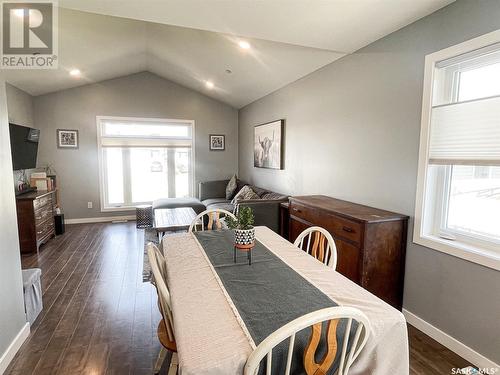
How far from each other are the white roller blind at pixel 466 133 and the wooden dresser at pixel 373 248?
62 centimetres

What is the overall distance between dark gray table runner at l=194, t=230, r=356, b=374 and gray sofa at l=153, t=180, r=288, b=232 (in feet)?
6.43

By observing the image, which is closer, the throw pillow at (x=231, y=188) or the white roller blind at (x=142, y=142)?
the white roller blind at (x=142, y=142)

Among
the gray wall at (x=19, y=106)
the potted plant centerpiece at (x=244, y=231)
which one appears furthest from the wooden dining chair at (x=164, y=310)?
the gray wall at (x=19, y=106)

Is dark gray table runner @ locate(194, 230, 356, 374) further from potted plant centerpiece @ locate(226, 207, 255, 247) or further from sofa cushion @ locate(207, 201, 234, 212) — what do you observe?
sofa cushion @ locate(207, 201, 234, 212)

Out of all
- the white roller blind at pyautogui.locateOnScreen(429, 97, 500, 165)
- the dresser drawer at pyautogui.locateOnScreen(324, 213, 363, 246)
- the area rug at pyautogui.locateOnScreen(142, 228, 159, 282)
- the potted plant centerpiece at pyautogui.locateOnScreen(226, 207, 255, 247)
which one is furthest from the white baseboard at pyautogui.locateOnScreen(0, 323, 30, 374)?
the white roller blind at pyautogui.locateOnScreen(429, 97, 500, 165)

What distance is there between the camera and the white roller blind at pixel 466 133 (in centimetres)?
178

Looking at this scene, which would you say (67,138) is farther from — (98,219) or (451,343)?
(451,343)

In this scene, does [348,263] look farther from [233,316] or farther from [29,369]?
[29,369]

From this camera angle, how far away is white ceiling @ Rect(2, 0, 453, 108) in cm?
213

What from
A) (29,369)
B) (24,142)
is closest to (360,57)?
(29,369)

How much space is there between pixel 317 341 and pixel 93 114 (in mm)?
6095

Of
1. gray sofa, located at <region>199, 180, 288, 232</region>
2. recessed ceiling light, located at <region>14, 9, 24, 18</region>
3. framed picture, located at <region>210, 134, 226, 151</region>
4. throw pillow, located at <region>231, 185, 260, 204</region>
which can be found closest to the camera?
recessed ceiling light, located at <region>14, 9, 24, 18</region>

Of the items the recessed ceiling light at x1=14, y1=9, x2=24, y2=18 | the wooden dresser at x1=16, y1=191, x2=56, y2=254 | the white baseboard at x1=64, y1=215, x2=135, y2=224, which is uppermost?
the recessed ceiling light at x1=14, y1=9, x2=24, y2=18

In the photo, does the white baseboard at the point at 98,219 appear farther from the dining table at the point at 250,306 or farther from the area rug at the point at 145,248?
the dining table at the point at 250,306
